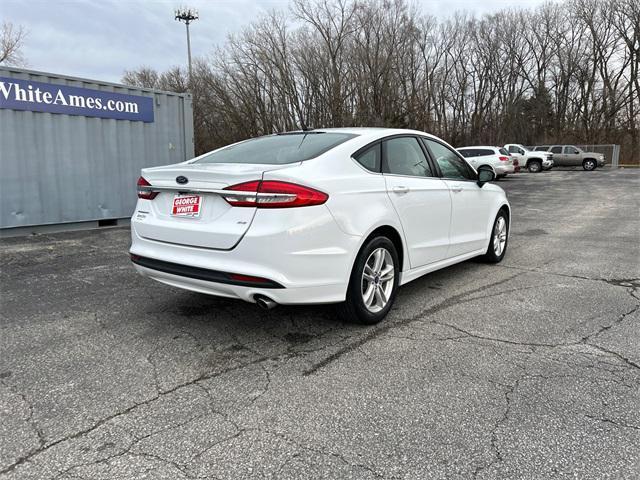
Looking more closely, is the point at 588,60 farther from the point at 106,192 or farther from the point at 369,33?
the point at 106,192

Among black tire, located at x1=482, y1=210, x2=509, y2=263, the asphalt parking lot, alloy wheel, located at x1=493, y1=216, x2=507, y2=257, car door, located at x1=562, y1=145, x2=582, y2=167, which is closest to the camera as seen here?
the asphalt parking lot

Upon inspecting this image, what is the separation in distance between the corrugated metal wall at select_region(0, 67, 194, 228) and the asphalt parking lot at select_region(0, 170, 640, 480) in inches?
153

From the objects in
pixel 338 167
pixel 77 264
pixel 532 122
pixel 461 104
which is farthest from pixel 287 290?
pixel 532 122

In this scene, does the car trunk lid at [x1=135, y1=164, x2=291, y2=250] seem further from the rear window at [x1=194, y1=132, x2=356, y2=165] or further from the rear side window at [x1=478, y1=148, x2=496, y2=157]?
the rear side window at [x1=478, y1=148, x2=496, y2=157]

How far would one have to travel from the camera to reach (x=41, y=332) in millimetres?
3695

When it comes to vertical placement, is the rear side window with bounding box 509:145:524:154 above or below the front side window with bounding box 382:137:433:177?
above

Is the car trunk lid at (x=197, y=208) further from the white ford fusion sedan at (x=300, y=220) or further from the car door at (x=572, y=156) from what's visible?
the car door at (x=572, y=156)

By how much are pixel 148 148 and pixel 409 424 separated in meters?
8.98

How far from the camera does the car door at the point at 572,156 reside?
34.3m

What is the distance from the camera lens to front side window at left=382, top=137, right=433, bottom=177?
408 cm

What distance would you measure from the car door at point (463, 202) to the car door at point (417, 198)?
0.59 feet

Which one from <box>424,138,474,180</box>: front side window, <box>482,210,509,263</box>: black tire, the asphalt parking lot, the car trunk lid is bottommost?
the asphalt parking lot

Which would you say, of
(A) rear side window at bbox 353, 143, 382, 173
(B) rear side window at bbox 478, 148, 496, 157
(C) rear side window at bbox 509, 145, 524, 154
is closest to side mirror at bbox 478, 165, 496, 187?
(A) rear side window at bbox 353, 143, 382, 173

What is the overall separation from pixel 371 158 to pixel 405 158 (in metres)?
0.58
